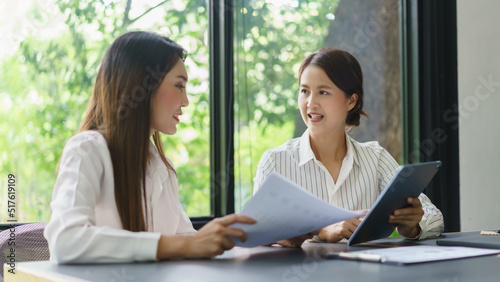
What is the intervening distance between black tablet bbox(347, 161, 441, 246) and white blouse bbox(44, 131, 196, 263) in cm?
52

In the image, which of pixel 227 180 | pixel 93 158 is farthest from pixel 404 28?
pixel 93 158

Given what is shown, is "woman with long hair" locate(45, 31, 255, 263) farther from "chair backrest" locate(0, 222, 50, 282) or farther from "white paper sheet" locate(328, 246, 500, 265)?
"chair backrest" locate(0, 222, 50, 282)

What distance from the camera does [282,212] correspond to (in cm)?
114

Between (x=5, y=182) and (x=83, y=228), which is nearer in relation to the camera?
(x=83, y=228)

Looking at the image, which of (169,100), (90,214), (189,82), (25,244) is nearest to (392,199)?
(169,100)

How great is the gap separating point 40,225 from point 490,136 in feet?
7.58

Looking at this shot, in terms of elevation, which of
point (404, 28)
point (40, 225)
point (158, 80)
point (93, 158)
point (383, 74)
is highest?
point (404, 28)

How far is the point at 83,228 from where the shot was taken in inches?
44.3

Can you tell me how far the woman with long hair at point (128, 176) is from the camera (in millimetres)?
1122

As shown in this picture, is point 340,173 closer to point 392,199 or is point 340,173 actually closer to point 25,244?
point 392,199

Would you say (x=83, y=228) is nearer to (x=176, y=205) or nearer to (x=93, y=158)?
(x=93, y=158)

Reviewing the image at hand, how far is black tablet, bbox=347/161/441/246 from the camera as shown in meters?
1.36

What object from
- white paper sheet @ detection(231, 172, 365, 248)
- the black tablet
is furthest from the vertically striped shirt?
white paper sheet @ detection(231, 172, 365, 248)

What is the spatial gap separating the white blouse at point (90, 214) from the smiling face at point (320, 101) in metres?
0.89
